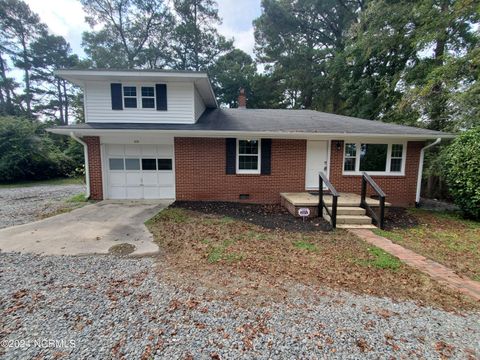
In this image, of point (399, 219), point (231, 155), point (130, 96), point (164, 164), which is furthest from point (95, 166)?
point (399, 219)

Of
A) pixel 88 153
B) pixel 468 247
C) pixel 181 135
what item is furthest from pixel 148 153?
pixel 468 247

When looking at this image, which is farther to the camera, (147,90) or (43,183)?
(43,183)

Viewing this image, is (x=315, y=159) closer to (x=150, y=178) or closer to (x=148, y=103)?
(x=150, y=178)

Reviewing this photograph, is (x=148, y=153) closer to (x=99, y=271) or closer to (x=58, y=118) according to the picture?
(x=99, y=271)

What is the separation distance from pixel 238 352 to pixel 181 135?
702 centimetres

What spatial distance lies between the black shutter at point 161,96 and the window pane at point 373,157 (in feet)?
25.8

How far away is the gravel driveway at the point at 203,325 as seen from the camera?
202 cm

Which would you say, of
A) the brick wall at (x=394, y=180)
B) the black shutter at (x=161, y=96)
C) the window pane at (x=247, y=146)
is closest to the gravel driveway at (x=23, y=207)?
the black shutter at (x=161, y=96)

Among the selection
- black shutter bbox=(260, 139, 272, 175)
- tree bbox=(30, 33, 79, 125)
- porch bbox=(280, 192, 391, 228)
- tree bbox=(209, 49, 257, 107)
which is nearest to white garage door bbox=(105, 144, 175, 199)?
black shutter bbox=(260, 139, 272, 175)

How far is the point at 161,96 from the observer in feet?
27.6

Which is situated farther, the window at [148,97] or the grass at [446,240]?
the window at [148,97]

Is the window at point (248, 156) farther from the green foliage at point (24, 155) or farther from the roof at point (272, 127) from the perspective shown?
the green foliage at point (24, 155)

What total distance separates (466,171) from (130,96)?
11.7 metres

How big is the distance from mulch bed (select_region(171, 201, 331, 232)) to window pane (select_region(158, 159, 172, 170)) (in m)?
→ 1.46
